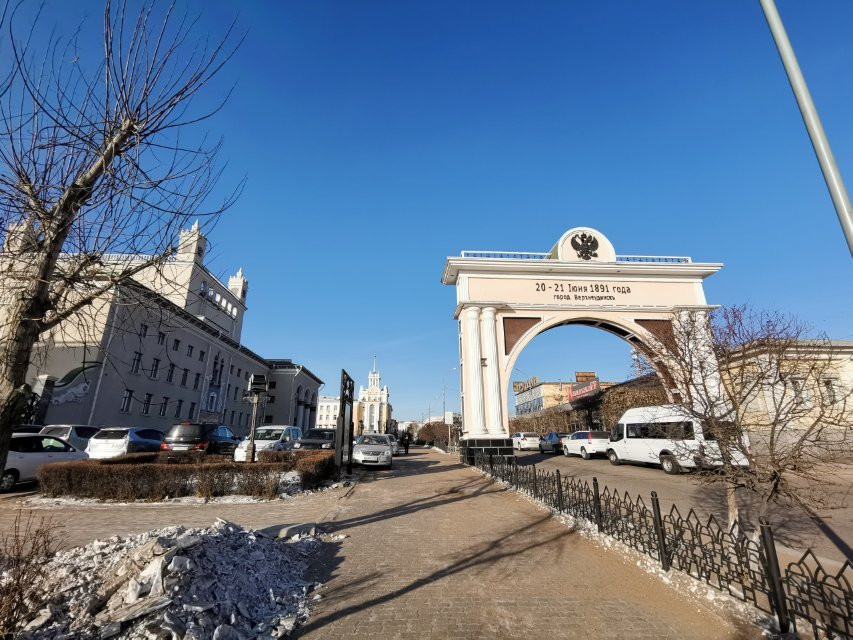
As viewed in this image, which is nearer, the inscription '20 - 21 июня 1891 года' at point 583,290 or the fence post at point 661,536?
the fence post at point 661,536

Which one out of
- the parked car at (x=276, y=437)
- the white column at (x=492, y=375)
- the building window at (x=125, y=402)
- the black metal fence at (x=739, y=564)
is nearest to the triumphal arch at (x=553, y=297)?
the white column at (x=492, y=375)

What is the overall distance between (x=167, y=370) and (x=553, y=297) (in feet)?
102

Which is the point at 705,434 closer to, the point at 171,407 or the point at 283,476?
the point at 283,476

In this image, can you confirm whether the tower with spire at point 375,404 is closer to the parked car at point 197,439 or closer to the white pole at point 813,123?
the parked car at point 197,439

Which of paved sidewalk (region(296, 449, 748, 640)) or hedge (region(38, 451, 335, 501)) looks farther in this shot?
hedge (region(38, 451, 335, 501))

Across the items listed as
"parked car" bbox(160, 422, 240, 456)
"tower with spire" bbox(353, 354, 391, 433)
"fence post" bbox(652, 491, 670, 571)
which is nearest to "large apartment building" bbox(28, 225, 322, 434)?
"parked car" bbox(160, 422, 240, 456)

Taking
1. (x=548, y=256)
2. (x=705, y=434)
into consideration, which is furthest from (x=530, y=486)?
(x=548, y=256)

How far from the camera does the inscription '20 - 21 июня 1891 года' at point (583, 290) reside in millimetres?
23438

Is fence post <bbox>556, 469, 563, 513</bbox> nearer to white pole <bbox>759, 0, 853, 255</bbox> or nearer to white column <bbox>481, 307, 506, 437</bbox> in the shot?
white pole <bbox>759, 0, 853, 255</bbox>

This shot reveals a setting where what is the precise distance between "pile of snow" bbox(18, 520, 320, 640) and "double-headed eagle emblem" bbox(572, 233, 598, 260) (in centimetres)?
2329

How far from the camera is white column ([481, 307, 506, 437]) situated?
20.8 meters

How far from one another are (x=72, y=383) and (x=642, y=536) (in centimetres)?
3061

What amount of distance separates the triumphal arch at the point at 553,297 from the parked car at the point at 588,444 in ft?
18.8

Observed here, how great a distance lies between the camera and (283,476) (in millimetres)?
10945
